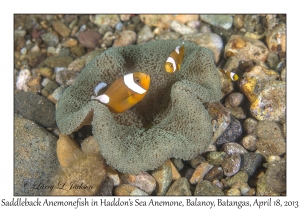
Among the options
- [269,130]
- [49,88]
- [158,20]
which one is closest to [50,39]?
[49,88]

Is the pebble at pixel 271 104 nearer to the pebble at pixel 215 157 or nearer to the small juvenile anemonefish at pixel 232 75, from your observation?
the small juvenile anemonefish at pixel 232 75

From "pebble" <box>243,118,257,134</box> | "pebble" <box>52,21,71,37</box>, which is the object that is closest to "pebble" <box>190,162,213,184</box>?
"pebble" <box>243,118,257,134</box>

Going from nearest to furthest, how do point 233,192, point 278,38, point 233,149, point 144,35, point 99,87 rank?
point 233,192, point 233,149, point 99,87, point 278,38, point 144,35

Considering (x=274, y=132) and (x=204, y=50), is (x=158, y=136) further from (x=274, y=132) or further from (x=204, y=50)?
(x=274, y=132)

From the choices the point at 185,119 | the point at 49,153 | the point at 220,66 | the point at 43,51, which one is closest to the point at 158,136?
the point at 185,119

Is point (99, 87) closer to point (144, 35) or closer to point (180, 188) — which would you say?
point (180, 188)

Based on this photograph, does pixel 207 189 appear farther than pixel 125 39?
No

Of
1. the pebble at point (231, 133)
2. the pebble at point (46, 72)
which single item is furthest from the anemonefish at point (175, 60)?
the pebble at point (46, 72)
